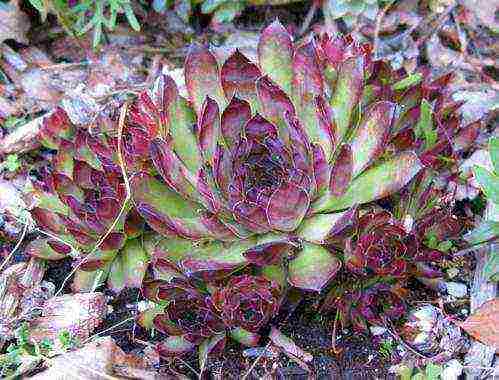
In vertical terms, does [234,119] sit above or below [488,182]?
above

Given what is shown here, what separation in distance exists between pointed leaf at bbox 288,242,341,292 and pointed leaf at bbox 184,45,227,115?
0.58 meters

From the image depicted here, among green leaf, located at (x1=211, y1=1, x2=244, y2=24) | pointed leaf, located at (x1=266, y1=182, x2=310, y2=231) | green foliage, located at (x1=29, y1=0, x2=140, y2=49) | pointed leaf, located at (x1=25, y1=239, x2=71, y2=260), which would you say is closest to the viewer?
pointed leaf, located at (x1=266, y1=182, x2=310, y2=231)

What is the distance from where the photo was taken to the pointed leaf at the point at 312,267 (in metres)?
1.99

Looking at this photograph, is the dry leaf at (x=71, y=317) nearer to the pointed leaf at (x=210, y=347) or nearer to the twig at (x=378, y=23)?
the pointed leaf at (x=210, y=347)

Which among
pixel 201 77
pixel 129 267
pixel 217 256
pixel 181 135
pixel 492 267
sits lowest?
pixel 492 267

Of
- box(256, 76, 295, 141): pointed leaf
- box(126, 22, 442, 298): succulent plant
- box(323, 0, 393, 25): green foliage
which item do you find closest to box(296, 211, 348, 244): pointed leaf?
box(126, 22, 442, 298): succulent plant

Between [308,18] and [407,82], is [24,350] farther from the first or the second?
[308,18]

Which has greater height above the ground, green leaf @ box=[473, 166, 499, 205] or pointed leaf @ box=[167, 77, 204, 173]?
pointed leaf @ box=[167, 77, 204, 173]

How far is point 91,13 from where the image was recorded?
3.23m

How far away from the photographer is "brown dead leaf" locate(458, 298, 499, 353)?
7.27 feet

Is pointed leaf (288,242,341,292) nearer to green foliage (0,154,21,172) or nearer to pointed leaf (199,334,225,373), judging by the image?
pointed leaf (199,334,225,373)

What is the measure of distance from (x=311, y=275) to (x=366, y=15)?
1.53 metres

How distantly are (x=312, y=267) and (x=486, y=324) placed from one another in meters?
0.58

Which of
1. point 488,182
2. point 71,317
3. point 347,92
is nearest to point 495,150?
point 488,182
